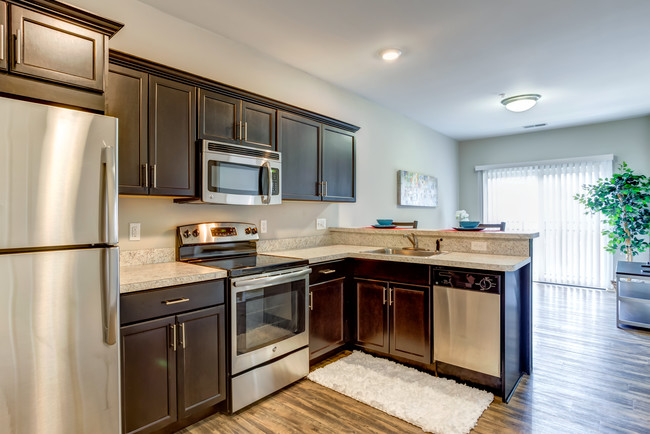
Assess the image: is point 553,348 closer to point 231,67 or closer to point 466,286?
point 466,286

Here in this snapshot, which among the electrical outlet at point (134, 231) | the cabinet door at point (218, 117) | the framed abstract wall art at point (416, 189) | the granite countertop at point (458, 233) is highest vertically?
the cabinet door at point (218, 117)

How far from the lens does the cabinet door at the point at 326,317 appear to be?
9.21 feet

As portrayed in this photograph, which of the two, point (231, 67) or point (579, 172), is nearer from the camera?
point (231, 67)

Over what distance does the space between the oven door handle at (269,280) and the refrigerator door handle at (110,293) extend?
0.68 m

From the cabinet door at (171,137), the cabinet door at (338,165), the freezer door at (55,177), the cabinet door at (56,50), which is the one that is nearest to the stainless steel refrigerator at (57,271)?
the freezer door at (55,177)

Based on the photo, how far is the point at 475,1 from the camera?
8.05ft

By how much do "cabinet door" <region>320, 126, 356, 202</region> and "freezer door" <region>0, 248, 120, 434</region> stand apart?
2126 millimetres

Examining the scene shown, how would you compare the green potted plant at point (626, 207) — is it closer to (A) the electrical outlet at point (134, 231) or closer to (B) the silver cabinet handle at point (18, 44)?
(A) the electrical outlet at point (134, 231)

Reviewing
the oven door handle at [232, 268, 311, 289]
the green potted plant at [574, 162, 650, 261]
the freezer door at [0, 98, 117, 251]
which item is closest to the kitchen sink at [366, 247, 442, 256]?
the oven door handle at [232, 268, 311, 289]

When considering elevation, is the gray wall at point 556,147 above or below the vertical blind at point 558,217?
above

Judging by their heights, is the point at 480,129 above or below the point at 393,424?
above

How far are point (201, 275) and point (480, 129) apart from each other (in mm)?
5660

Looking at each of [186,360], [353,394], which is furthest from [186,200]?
[353,394]

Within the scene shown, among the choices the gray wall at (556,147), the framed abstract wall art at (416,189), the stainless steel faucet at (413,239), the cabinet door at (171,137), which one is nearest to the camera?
the cabinet door at (171,137)
